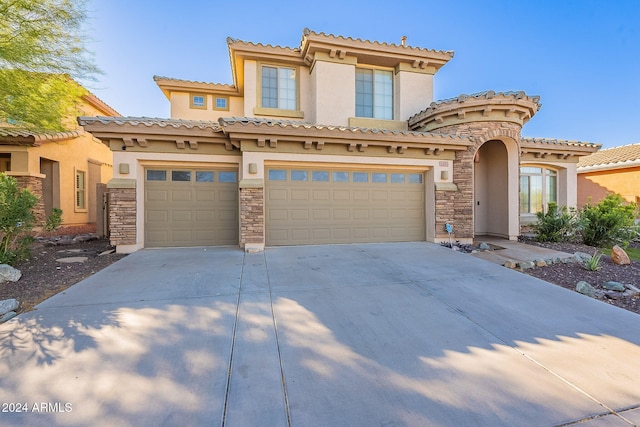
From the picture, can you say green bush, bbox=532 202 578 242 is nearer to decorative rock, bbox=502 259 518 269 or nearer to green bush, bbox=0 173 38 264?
decorative rock, bbox=502 259 518 269

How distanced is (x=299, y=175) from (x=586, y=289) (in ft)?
23.4

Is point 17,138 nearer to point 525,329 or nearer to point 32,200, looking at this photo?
point 32,200

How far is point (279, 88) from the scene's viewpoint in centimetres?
1102

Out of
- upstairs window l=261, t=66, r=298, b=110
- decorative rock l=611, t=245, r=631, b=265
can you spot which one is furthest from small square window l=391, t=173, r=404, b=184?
decorative rock l=611, t=245, r=631, b=265

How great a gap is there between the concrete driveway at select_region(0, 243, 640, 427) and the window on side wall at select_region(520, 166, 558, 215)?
342 inches

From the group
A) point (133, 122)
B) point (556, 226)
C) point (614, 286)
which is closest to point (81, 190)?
point (133, 122)

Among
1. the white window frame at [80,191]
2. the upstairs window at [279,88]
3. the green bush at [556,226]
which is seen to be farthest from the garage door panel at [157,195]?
the green bush at [556,226]

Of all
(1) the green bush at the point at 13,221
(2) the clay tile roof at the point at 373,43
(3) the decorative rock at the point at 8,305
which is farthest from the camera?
(2) the clay tile roof at the point at 373,43

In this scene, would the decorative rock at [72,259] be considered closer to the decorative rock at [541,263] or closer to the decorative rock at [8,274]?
the decorative rock at [8,274]

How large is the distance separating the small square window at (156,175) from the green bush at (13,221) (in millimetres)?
2608

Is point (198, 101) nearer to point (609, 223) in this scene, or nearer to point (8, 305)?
point (8, 305)

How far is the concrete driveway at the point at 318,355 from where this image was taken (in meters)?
2.25

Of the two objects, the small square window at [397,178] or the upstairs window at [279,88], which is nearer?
the small square window at [397,178]

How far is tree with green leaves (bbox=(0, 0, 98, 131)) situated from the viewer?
6.48 m
